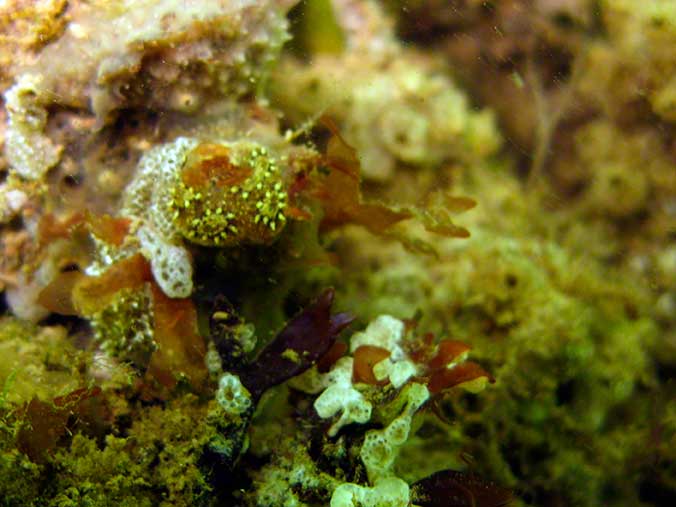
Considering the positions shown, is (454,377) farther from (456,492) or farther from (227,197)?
(227,197)

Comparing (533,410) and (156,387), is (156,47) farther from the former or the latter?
(533,410)

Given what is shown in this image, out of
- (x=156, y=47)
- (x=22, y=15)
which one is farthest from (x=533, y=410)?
(x=22, y=15)

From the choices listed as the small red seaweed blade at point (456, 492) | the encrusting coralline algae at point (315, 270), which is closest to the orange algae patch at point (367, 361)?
the encrusting coralline algae at point (315, 270)

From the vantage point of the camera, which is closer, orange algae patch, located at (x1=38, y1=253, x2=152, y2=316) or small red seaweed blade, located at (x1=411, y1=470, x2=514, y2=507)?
small red seaweed blade, located at (x1=411, y1=470, x2=514, y2=507)

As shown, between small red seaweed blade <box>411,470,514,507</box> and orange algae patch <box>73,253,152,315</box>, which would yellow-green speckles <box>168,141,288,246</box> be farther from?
small red seaweed blade <box>411,470,514,507</box>

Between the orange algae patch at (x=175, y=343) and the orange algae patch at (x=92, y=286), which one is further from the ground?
the orange algae patch at (x=92, y=286)

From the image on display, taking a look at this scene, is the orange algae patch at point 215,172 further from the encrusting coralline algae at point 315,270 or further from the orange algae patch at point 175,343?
the orange algae patch at point 175,343

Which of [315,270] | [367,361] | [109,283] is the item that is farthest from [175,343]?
[315,270]

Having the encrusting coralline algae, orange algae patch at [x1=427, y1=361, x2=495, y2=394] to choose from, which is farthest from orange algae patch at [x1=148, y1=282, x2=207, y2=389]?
orange algae patch at [x1=427, y1=361, x2=495, y2=394]
